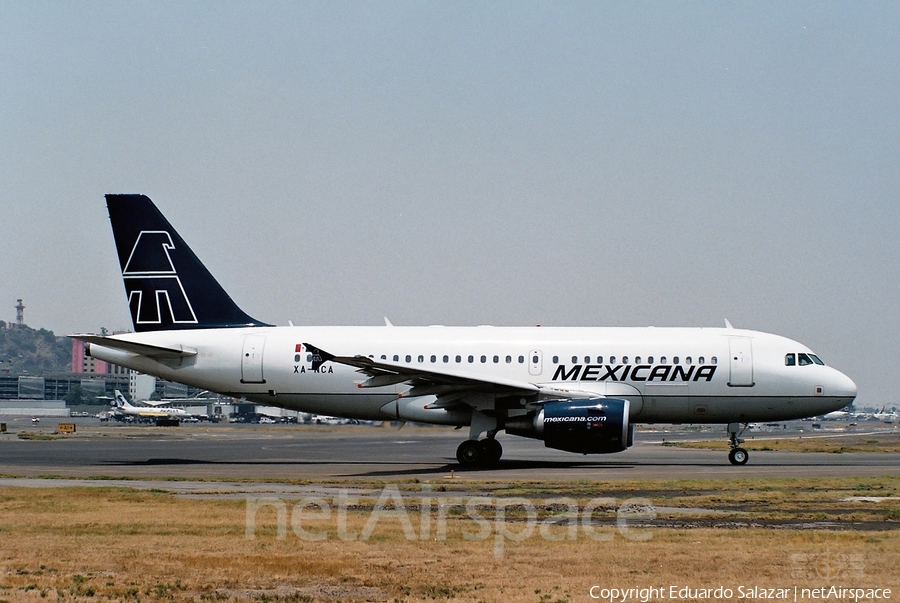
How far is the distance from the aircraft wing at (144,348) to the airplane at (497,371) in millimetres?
50

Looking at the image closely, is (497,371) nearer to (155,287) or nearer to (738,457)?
(738,457)

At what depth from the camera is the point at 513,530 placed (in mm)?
15039

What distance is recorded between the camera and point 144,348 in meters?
31.7

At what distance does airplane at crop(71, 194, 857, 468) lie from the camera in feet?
97.5

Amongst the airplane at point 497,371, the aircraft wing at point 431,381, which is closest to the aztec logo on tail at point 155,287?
the airplane at point 497,371

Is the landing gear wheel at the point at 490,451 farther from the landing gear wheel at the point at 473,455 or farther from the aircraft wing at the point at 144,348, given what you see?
the aircraft wing at the point at 144,348

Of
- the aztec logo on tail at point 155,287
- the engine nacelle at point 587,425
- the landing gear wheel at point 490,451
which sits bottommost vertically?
the landing gear wheel at point 490,451

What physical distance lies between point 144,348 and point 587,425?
13562 mm

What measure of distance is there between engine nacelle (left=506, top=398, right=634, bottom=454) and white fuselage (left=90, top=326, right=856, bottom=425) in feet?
5.69

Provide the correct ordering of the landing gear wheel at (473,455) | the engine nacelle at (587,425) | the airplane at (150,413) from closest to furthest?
the engine nacelle at (587,425) → the landing gear wheel at (473,455) → the airplane at (150,413)

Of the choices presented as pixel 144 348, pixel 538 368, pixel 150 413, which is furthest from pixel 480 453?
pixel 150 413

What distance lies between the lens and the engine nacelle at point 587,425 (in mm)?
27328

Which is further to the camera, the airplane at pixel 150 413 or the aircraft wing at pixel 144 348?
the airplane at pixel 150 413

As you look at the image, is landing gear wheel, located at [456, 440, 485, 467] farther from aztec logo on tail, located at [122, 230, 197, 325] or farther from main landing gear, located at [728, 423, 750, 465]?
aztec logo on tail, located at [122, 230, 197, 325]
